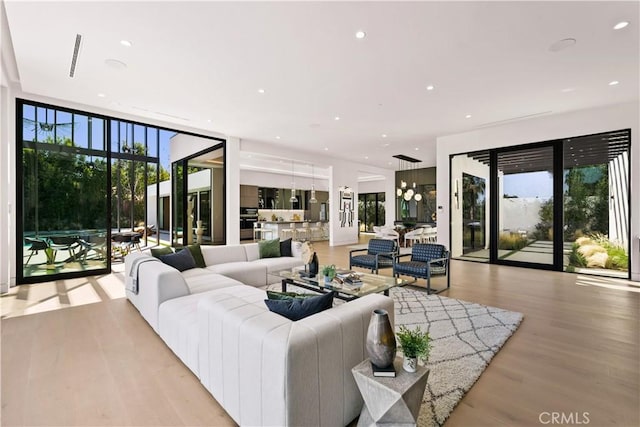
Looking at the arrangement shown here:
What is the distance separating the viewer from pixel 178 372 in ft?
7.51

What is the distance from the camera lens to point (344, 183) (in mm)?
11211

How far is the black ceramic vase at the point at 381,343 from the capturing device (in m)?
1.47

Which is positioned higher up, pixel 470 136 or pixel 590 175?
pixel 470 136

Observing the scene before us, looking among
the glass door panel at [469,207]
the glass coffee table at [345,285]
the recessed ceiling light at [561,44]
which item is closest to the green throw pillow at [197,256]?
the glass coffee table at [345,285]

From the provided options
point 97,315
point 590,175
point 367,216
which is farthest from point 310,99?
point 367,216

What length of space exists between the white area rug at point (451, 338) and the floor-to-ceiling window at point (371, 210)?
12562 millimetres

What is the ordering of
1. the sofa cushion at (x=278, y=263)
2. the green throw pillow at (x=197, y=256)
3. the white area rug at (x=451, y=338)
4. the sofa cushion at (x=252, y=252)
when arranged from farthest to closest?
the sofa cushion at (x=252, y=252)
the sofa cushion at (x=278, y=263)
the green throw pillow at (x=197, y=256)
the white area rug at (x=451, y=338)

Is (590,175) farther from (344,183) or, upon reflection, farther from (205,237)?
(205,237)

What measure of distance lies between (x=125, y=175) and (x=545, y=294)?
8609mm

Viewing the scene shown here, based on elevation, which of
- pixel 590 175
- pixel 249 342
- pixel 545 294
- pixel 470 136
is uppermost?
pixel 470 136

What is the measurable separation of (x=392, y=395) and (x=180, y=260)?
138 inches

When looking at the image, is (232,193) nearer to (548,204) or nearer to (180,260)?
(180,260)

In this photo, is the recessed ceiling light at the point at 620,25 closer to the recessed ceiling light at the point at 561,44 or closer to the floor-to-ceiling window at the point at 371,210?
the recessed ceiling light at the point at 561,44

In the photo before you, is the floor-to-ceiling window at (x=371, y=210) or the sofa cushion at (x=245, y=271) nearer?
the sofa cushion at (x=245, y=271)
